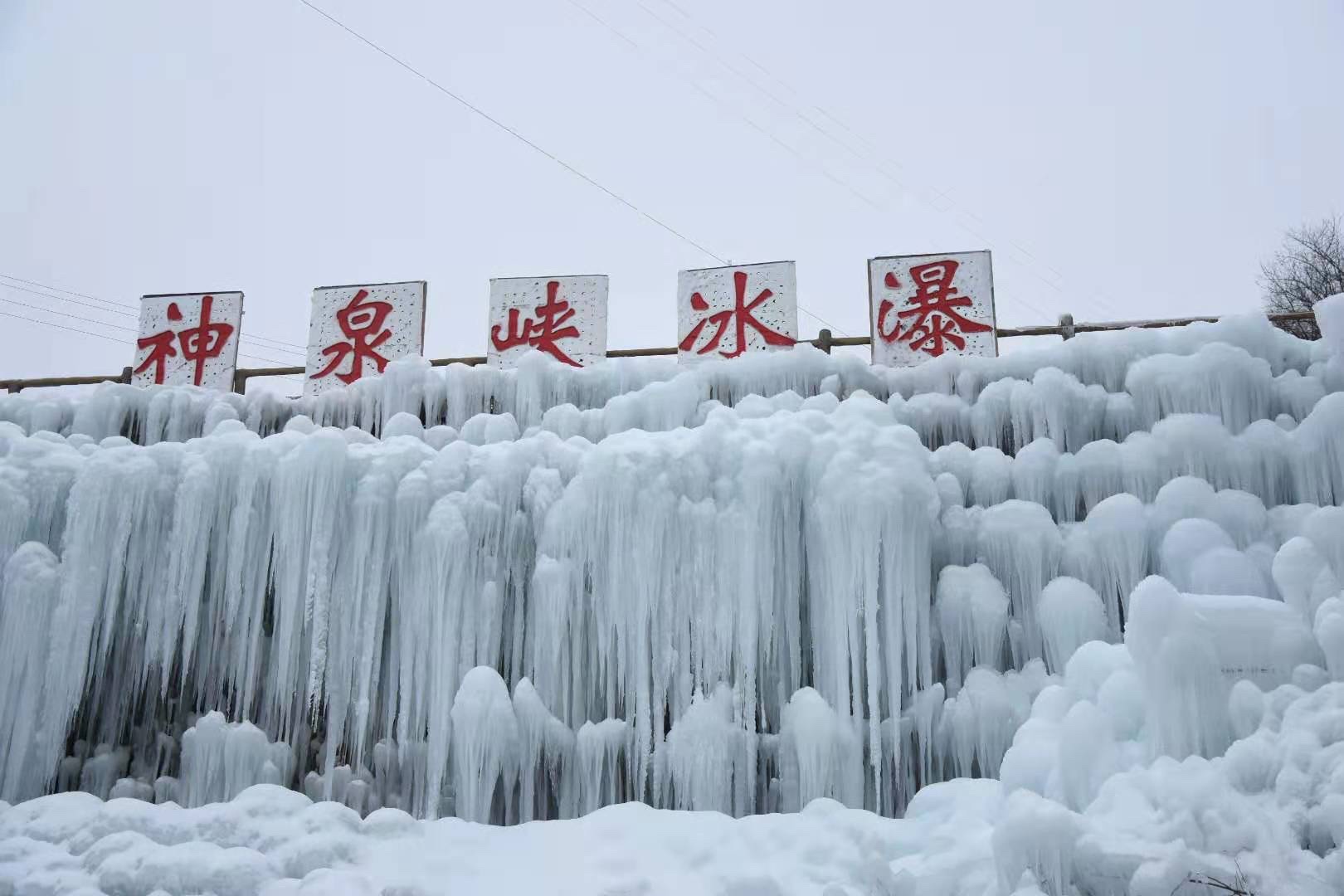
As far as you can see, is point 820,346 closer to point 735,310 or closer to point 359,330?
point 735,310

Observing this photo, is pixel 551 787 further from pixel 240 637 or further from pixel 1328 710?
pixel 1328 710

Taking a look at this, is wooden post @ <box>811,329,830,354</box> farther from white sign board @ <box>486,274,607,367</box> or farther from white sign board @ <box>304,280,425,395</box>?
white sign board @ <box>304,280,425,395</box>

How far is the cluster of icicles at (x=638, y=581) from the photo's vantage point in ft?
17.2

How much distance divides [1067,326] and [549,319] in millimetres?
3380

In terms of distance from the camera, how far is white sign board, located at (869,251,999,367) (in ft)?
→ 23.1

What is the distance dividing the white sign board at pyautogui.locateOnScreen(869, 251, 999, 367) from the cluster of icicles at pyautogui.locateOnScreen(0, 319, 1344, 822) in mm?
856

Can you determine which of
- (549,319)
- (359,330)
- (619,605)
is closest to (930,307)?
(549,319)

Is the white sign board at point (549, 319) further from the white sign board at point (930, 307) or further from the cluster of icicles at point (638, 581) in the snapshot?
the white sign board at point (930, 307)

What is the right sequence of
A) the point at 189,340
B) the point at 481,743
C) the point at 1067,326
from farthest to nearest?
the point at 189,340
the point at 1067,326
the point at 481,743

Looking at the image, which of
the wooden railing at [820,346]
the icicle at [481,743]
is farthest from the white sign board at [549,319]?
the icicle at [481,743]

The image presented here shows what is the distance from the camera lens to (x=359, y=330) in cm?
772

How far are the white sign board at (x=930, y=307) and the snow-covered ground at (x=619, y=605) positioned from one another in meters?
0.66

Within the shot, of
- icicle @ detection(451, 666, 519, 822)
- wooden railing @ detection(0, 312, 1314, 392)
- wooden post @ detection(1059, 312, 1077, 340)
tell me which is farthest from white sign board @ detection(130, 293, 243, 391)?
wooden post @ detection(1059, 312, 1077, 340)

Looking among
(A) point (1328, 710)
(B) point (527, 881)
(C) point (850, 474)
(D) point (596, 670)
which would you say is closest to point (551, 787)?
(D) point (596, 670)
